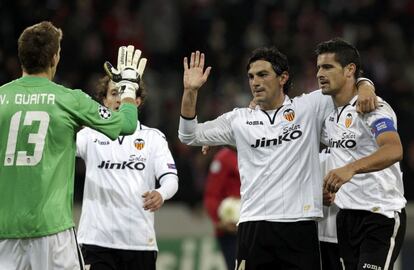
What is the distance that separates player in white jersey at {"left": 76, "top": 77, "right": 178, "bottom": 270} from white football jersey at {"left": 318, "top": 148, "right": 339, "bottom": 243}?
49.6 inches

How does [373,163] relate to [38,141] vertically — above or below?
below

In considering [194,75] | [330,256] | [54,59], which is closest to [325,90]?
[194,75]

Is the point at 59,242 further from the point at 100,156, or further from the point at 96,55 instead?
the point at 96,55

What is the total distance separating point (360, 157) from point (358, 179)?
0.18 metres

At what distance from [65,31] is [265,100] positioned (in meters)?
7.78

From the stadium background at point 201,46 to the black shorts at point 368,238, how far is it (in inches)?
220

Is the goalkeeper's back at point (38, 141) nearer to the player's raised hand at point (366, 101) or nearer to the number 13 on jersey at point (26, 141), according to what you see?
the number 13 on jersey at point (26, 141)

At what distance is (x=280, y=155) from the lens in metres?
7.54

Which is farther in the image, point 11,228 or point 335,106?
point 335,106

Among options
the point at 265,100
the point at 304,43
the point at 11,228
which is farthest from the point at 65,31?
the point at 11,228

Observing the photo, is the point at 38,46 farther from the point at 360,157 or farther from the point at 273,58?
the point at 360,157

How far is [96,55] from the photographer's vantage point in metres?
14.9

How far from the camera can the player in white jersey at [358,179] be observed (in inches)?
292

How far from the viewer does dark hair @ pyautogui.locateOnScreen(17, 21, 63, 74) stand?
21.6ft
